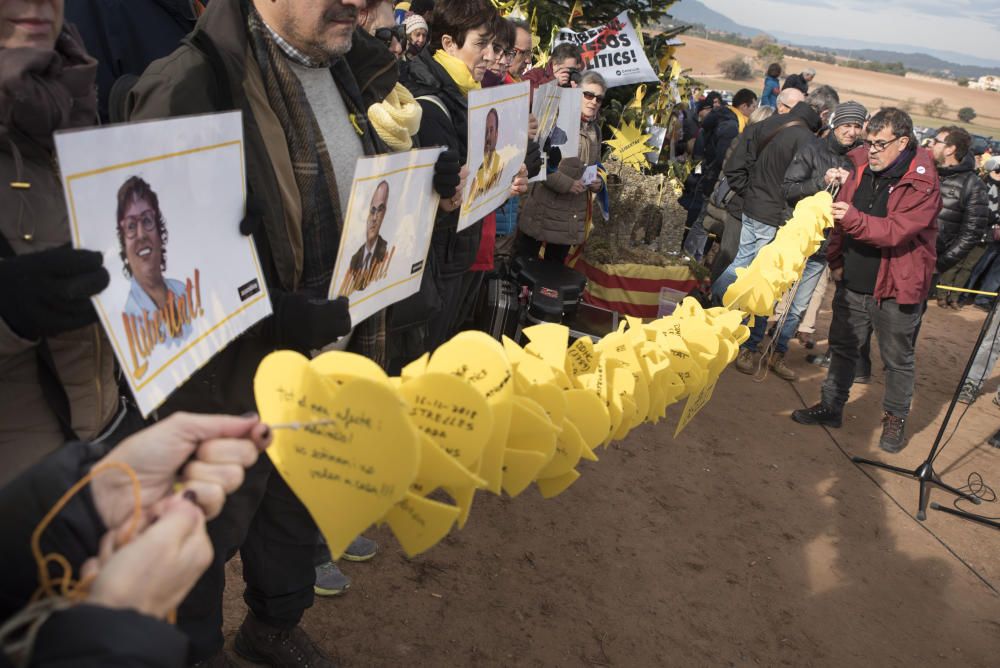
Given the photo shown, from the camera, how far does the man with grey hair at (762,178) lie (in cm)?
593

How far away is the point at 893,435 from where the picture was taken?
5383mm

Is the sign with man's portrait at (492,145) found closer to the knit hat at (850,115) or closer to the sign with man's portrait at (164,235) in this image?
the sign with man's portrait at (164,235)

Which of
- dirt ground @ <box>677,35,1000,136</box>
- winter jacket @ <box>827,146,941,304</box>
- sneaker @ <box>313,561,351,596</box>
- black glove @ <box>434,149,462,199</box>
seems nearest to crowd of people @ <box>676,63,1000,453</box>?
winter jacket @ <box>827,146,941,304</box>

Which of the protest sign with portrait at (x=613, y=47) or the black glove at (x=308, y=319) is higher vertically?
the protest sign with portrait at (x=613, y=47)

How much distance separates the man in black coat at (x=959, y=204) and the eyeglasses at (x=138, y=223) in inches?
299

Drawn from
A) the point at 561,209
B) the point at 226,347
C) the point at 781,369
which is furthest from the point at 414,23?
the point at 781,369

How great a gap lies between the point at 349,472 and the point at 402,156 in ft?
3.33

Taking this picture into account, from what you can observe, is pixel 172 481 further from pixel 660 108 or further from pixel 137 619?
pixel 660 108

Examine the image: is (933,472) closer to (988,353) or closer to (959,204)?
(988,353)

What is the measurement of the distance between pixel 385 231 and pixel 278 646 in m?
1.41

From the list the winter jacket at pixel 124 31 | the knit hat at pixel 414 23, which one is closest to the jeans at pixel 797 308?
the knit hat at pixel 414 23

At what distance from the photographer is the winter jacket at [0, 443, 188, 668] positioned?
778 millimetres

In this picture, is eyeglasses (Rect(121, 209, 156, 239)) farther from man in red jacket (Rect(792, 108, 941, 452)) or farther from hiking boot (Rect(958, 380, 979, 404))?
hiking boot (Rect(958, 380, 979, 404))

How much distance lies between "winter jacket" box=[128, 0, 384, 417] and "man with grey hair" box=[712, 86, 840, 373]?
4.62 meters
